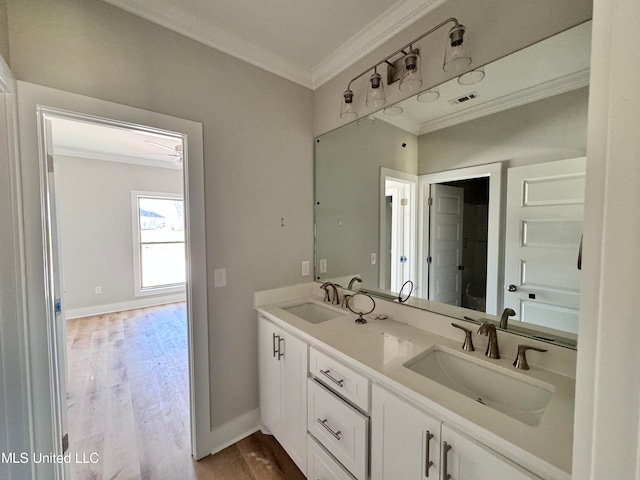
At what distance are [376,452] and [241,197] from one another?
1570 millimetres

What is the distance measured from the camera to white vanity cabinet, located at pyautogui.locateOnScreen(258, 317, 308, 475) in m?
1.42

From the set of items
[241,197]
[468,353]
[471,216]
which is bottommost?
[468,353]

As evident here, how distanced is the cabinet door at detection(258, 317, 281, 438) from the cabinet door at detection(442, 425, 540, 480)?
1039 millimetres

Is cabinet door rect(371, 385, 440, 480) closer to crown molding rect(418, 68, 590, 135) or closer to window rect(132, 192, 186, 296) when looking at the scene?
crown molding rect(418, 68, 590, 135)

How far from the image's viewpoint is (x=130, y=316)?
4.22 metres

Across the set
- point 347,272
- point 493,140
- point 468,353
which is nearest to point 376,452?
point 468,353

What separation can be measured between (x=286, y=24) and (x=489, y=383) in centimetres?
215

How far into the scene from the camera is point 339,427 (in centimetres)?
119

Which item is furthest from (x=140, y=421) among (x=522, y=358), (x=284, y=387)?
(x=522, y=358)

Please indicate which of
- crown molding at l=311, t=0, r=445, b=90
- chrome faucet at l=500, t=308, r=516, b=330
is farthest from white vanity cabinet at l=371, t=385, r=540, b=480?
crown molding at l=311, t=0, r=445, b=90

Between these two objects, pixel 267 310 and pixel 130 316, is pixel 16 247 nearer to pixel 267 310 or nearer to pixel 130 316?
pixel 267 310

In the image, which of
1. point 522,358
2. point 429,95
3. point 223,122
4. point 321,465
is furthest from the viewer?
point 223,122

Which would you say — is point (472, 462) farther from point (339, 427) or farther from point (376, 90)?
point (376, 90)
